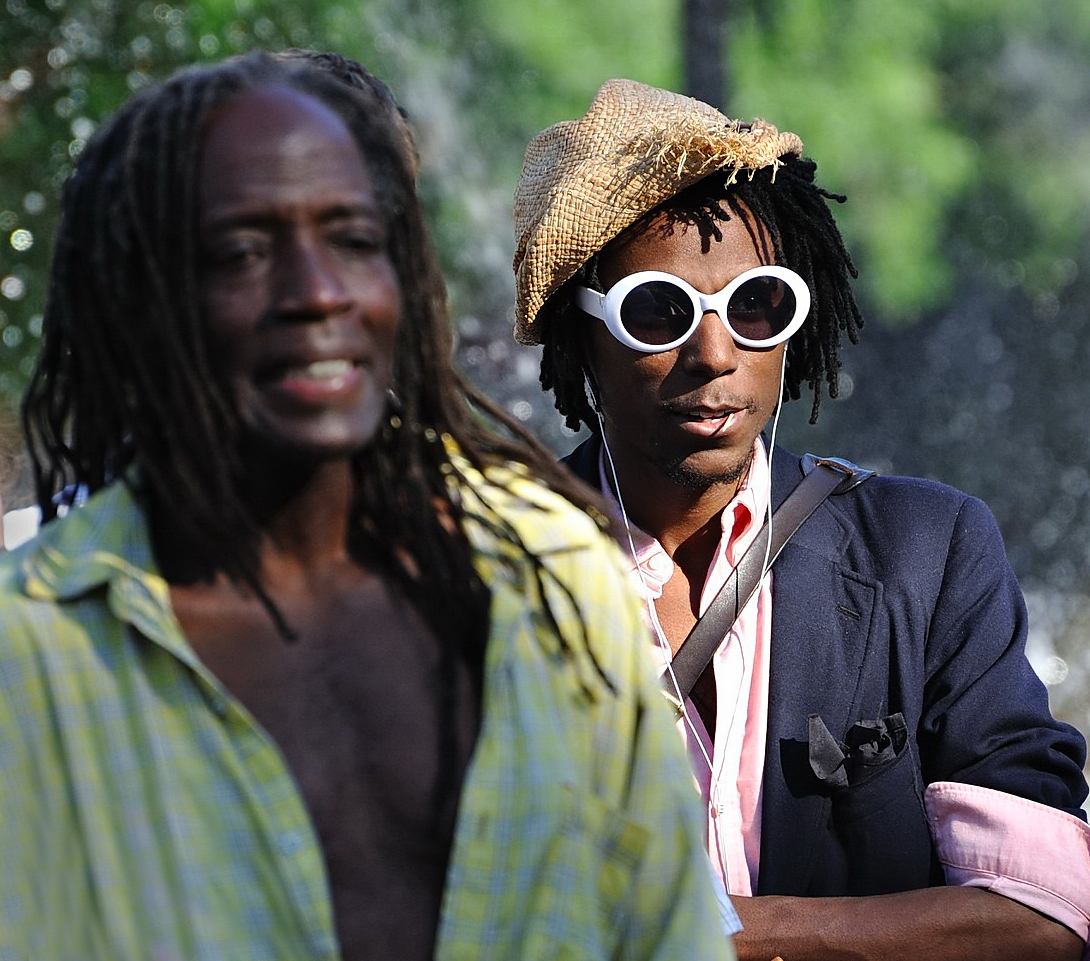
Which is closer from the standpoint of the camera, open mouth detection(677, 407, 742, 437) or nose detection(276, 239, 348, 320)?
nose detection(276, 239, 348, 320)

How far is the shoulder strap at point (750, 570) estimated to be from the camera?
3.05 m

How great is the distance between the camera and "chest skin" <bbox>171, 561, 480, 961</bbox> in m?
1.91

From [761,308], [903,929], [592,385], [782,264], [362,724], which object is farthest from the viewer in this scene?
[592,385]

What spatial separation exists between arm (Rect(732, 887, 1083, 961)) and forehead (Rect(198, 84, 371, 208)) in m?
1.48

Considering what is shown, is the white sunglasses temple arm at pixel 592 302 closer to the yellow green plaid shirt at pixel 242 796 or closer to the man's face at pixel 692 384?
the man's face at pixel 692 384

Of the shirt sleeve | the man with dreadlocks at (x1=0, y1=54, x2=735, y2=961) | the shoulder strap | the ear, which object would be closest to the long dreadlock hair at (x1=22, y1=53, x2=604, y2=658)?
the man with dreadlocks at (x1=0, y1=54, x2=735, y2=961)

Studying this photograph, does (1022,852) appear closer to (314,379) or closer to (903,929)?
(903,929)

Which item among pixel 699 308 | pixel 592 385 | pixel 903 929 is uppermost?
pixel 699 308

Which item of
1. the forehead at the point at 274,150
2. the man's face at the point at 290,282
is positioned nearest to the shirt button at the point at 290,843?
the man's face at the point at 290,282

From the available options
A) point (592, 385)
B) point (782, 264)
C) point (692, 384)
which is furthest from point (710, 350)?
point (592, 385)

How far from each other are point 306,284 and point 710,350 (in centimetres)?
138

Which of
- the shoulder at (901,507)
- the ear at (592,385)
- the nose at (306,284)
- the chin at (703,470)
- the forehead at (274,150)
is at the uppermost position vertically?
the forehead at (274,150)

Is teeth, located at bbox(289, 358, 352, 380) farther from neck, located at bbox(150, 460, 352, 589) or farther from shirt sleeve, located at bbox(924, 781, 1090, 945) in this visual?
shirt sleeve, located at bbox(924, 781, 1090, 945)

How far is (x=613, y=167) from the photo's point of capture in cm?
322
